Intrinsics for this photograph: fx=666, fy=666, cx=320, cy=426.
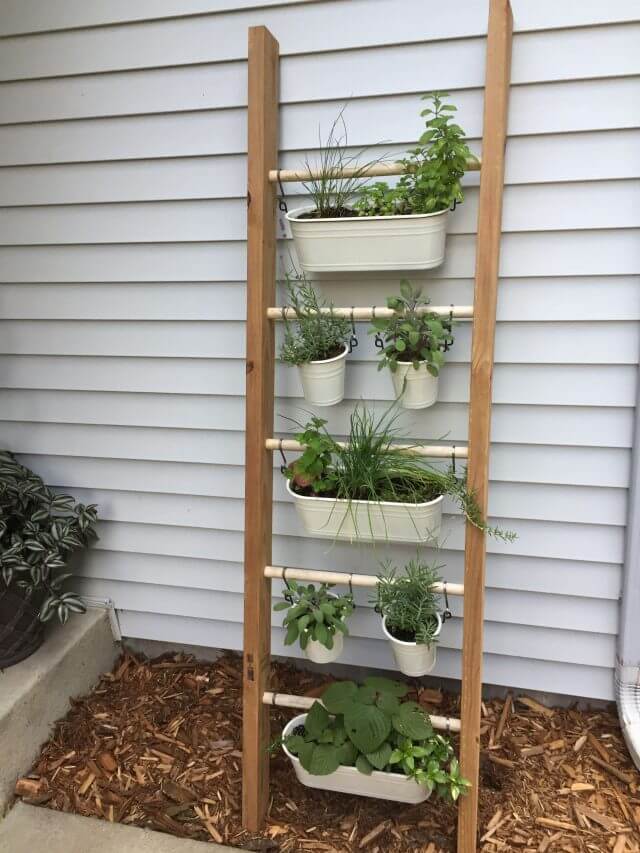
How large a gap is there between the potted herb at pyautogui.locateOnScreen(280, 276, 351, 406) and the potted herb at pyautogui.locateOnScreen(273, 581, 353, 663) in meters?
0.49

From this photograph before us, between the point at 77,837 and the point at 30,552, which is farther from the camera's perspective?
the point at 30,552

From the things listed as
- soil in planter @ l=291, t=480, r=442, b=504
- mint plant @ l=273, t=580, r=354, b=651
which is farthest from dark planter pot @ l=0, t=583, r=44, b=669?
soil in planter @ l=291, t=480, r=442, b=504

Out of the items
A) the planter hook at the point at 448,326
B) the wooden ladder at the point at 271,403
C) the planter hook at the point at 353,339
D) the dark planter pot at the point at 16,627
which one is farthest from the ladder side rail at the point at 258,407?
the dark planter pot at the point at 16,627

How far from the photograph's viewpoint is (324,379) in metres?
1.67

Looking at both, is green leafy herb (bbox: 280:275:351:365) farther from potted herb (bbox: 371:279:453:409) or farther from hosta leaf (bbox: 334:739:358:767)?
hosta leaf (bbox: 334:739:358:767)

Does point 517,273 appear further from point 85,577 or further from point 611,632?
point 85,577

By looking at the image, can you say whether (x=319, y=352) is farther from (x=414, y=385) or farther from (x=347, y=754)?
(x=347, y=754)

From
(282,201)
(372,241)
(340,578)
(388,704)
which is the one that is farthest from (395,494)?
(282,201)

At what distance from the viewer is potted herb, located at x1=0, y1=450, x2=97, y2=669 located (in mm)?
1990

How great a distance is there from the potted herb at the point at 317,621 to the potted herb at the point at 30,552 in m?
0.79

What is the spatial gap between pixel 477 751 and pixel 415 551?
0.55 m

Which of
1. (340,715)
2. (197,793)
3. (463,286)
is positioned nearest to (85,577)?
(197,793)

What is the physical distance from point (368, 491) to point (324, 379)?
301mm

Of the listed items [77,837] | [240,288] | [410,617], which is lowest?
[77,837]
